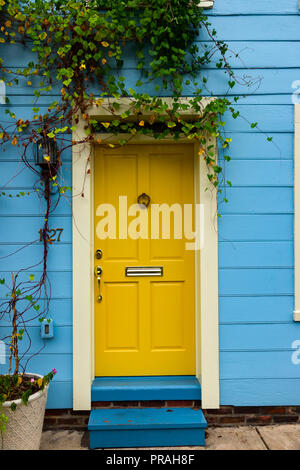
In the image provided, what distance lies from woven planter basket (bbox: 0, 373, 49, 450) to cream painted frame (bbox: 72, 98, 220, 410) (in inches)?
17.8

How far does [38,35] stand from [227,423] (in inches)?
125

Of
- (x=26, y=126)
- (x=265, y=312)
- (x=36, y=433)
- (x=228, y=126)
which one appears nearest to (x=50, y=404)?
(x=36, y=433)

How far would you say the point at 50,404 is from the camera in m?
3.16

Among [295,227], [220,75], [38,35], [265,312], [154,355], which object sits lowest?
[154,355]

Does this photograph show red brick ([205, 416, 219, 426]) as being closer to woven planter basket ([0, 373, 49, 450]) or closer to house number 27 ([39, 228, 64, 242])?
woven planter basket ([0, 373, 49, 450])

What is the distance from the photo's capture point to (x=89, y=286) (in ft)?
10.4

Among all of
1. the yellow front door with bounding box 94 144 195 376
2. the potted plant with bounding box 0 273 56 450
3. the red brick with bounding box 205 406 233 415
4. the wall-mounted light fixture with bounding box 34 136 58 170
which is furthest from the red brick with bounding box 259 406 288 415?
the wall-mounted light fixture with bounding box 34 136 58 170

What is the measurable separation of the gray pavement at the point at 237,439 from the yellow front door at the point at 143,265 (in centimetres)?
51

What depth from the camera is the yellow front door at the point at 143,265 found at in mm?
3389

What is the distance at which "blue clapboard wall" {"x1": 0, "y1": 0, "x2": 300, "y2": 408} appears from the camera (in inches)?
125

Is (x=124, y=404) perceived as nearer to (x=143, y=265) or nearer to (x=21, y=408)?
(x=21, y=408)

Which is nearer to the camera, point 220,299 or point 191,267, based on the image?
point 220,299
